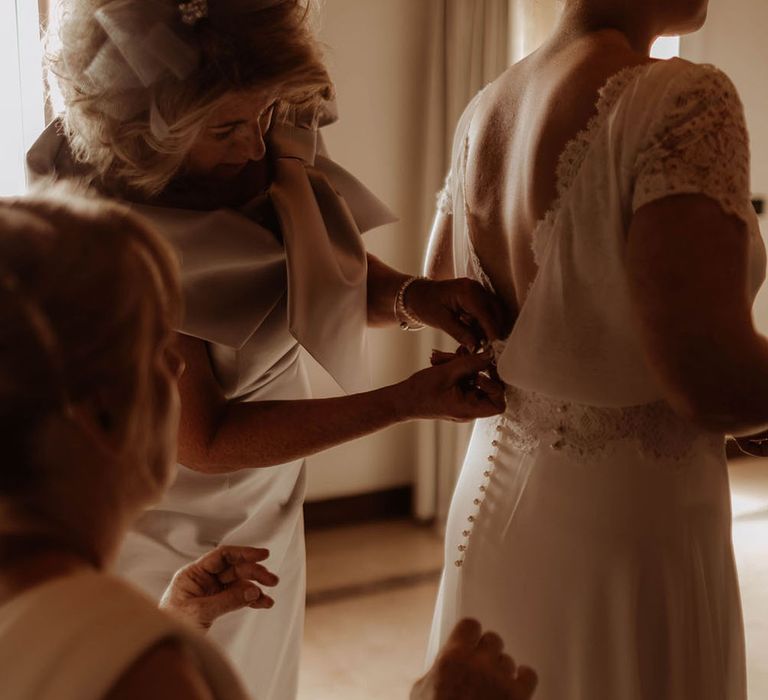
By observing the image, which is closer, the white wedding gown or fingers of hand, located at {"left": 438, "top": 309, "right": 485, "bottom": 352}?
the white wedding gown

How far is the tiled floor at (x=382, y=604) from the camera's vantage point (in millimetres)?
2984

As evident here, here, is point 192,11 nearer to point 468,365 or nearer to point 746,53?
point 468,365

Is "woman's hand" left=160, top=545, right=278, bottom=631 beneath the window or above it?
beneath

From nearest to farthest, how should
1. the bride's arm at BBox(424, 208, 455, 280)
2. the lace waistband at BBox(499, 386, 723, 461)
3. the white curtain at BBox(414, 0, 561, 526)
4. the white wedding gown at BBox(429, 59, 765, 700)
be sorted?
the white wedding gown at BBox(429, 59, 765, 700) < the lace waistband at BBox(499, 386, 723, 461) < the bride's arm at BBox(424, 208, 455, 280) < the white curtain at BBox(414, 0, 561, 526)

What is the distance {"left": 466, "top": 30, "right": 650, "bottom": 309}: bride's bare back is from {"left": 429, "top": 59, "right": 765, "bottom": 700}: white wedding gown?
0.11ft

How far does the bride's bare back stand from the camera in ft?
3.89

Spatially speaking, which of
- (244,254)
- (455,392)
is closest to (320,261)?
(244,254)

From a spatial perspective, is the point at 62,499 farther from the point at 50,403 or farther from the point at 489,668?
the point at 489,668

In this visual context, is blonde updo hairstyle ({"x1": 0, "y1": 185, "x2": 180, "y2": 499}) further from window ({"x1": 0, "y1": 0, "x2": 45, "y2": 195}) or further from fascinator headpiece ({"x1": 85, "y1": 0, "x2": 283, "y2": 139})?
window ({"x1": 0, "y1": 0, "x2": 45, "y2": 195})

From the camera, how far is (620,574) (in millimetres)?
1285

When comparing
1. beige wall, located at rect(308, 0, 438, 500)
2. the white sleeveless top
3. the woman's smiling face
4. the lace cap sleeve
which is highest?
the lace cap sleeve

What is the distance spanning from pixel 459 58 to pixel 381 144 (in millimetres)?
475

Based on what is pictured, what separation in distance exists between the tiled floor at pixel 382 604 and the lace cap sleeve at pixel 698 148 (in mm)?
2209

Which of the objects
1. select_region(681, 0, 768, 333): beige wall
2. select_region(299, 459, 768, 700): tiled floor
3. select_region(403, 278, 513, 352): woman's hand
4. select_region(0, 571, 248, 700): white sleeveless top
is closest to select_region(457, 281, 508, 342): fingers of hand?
select_region(403, 278, 513, 352): woman's hand
